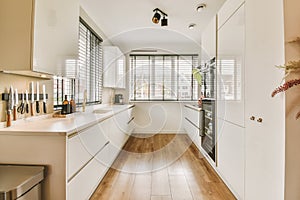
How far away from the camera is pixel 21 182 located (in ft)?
4.29

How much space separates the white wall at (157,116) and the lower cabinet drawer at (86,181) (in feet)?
11.0

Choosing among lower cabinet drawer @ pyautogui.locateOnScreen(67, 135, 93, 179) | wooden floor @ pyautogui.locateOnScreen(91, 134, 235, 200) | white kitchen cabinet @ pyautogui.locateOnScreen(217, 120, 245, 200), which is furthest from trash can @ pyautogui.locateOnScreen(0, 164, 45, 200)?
white kitchen cabinet @ pyautogui.locateOnScreen(217, 120, 245, 200)

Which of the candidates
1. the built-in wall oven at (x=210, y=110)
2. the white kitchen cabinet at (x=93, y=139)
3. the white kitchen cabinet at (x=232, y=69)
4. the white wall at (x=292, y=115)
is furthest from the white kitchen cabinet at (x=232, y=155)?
the white kitchen cabinet at (x=93, y=139)

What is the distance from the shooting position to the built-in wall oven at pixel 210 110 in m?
3.02

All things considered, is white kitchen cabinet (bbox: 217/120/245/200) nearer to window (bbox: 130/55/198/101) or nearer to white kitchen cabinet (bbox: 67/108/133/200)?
white kitchen cabinet (bbox: 67/108/133/200)

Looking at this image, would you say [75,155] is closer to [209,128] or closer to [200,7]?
[209,128]

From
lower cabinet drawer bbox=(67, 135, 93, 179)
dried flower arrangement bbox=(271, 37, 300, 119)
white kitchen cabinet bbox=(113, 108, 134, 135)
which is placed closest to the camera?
dried flower arrangement bbox=(271, 37, 300, 119)

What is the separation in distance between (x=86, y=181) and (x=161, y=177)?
3.68 feet

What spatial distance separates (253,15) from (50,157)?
75.8 inches

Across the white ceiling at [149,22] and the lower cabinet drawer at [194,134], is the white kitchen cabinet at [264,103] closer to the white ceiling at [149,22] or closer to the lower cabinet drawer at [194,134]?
the white ceiling at [149,22]

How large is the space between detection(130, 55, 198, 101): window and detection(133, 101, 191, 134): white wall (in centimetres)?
21

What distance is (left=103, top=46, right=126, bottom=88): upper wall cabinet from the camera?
4.66 m

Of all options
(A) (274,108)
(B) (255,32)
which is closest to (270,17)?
(B) (255,32)

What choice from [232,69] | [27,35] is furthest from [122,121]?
[27,35]
